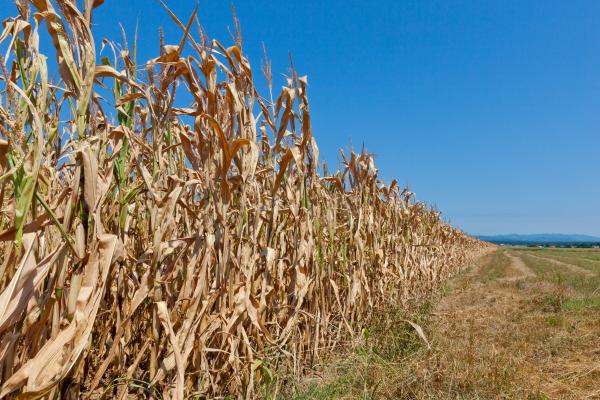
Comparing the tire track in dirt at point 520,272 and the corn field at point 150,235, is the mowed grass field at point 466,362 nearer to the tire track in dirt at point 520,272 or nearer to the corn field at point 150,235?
the corn field at point 150,235

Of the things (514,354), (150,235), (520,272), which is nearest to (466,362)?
(514,354)

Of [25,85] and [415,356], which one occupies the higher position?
[25,85]

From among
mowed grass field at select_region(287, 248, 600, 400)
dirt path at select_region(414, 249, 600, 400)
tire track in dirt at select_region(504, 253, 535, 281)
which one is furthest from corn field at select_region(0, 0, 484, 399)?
tire track in dirt at select_region(504, 253, 535, 281)

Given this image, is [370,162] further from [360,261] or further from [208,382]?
[208,382]

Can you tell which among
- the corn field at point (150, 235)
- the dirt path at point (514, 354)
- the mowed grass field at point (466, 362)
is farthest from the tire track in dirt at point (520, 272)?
the corn field at point (150, 235)

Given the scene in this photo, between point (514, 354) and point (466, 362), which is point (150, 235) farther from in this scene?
point (514, 354)

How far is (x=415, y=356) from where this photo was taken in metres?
3.97

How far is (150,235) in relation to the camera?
2584mm

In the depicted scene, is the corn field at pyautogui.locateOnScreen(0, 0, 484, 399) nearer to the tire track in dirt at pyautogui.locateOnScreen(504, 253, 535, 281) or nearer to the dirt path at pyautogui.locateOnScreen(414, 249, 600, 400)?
the dirt path at pyautogui.locateOnScreen(414, 249, 600, 400)

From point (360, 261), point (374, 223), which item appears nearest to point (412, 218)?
point (374, 223)

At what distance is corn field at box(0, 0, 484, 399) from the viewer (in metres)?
1.68

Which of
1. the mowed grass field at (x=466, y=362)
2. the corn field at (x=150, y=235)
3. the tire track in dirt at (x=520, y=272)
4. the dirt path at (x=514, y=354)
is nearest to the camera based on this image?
the corn field at (x=150, y=235)

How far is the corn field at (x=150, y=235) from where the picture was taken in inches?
66.1

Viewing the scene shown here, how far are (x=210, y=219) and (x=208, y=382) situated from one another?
965 millimetres
